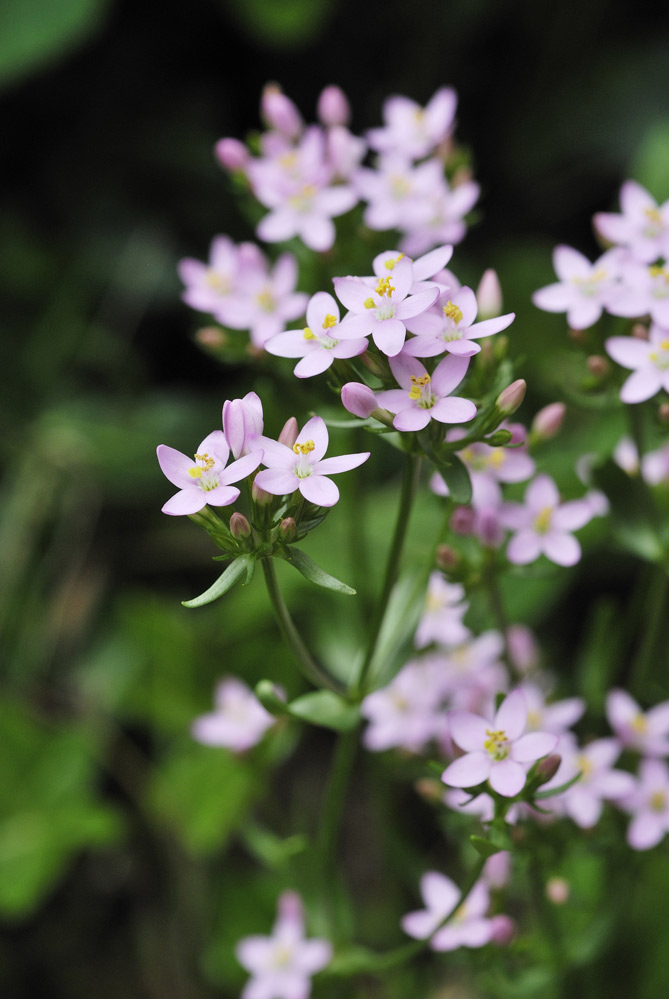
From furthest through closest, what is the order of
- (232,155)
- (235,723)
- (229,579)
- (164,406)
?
(164,406)
(235,723)
(232,155)
(229,579)

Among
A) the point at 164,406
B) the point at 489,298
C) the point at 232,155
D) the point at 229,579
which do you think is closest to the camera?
the point at 229,579

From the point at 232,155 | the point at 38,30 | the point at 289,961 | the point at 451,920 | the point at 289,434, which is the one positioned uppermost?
the point at 38,30

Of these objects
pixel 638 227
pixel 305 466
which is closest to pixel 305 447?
pixel 305 466

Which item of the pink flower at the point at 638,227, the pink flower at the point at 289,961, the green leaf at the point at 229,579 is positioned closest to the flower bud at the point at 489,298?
the pink flower at the point at 638,227

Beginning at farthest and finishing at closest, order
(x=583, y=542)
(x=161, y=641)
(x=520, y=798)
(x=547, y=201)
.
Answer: (x=547, y=201) → (x=161, y=641) → (x=583, y=542) → (x=520, y=798)

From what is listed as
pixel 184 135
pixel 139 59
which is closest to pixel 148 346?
pixel 184 135

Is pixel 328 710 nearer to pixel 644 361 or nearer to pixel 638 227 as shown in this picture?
pixel 644 361

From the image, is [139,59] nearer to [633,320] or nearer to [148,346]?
[148,346]
